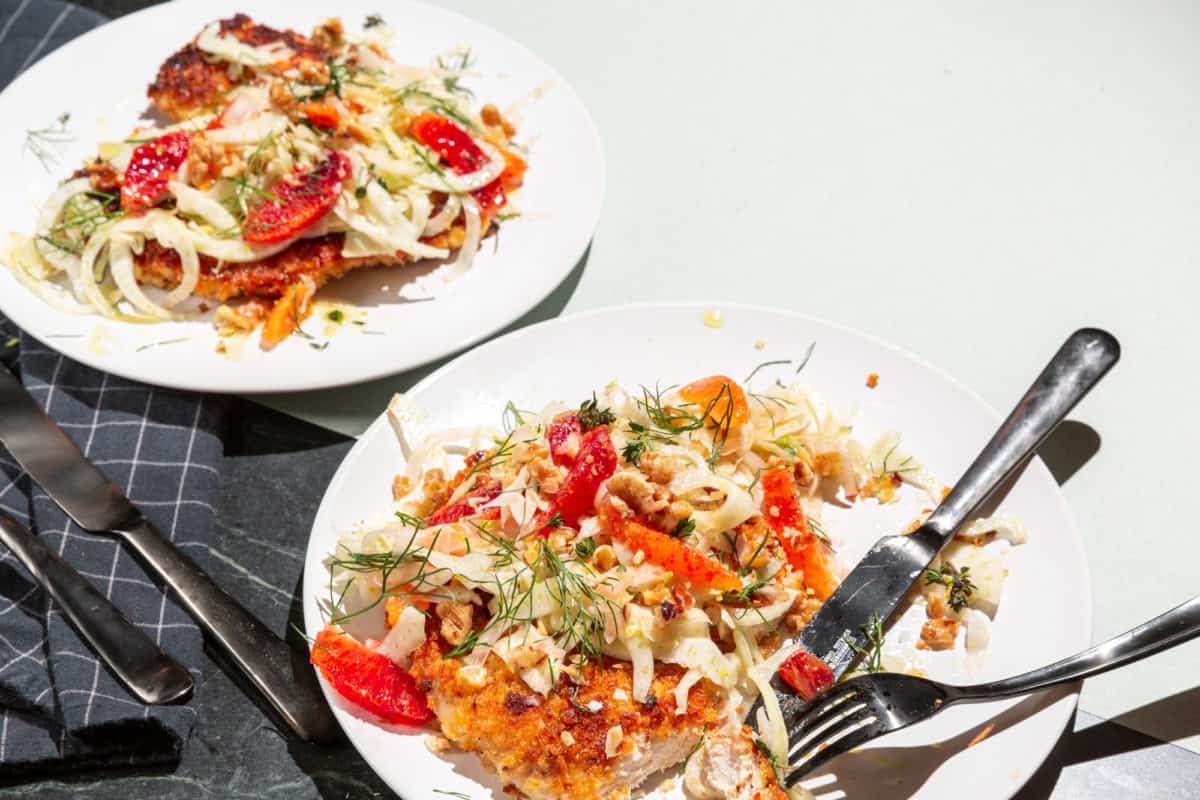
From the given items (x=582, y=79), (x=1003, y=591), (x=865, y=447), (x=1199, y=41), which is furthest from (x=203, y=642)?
(x=1199, y=41)

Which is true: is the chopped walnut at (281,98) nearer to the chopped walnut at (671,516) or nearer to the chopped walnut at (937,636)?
the chopped walnut at (671,516)

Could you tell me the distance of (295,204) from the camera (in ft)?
12.7

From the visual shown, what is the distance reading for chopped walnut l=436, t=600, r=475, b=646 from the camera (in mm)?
2656

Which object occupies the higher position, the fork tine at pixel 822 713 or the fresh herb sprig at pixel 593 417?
the fresh herb sprig at pixel 593 417

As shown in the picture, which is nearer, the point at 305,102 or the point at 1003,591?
the point at 1003,591

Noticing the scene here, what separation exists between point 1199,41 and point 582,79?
3048 millimetres

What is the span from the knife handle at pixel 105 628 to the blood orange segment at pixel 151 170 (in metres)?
1.45

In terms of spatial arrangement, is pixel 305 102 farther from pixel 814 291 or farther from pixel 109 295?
pixel 814 291

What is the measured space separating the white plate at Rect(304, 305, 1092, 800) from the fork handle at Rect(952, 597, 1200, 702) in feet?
0.24

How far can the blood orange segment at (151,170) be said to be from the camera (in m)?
3.95

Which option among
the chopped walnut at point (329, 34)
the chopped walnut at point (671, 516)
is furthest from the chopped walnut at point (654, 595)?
the chopped walnut at point (329, 34)

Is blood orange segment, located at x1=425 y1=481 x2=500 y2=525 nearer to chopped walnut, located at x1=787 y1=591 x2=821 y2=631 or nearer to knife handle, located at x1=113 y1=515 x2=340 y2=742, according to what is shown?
knife handle, located at x1=113 y1=515 x2=340 y2=742

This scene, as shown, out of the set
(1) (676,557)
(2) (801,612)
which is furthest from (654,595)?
(2) (801,612)

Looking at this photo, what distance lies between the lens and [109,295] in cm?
388
